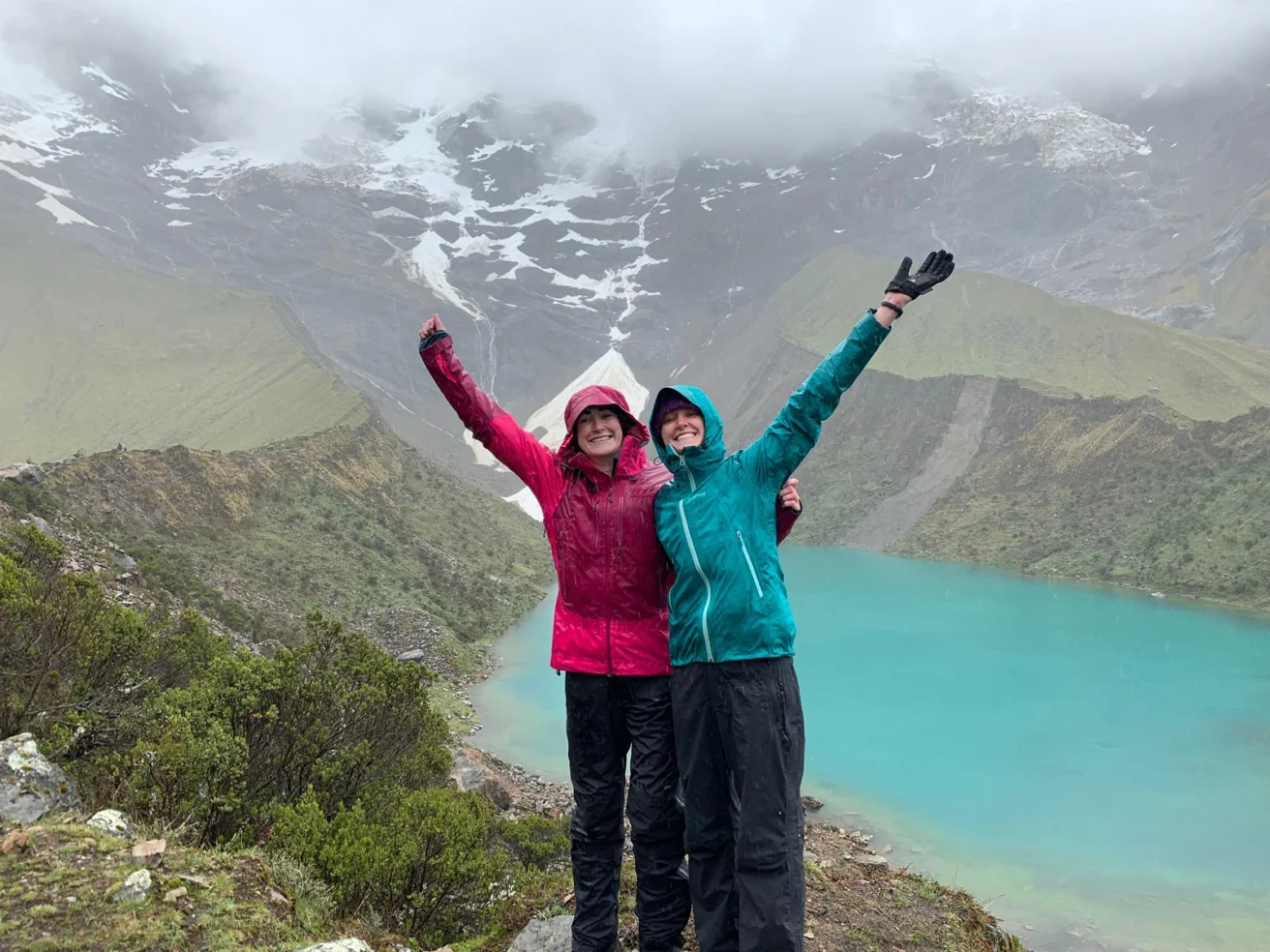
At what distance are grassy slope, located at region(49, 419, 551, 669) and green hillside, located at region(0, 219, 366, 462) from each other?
8997mm

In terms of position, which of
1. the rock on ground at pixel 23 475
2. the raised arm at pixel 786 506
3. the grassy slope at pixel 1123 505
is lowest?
the raised arm at pixel 786 506

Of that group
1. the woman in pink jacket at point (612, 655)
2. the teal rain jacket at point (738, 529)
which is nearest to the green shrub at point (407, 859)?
the woman in pink jacket at point (612, 655)

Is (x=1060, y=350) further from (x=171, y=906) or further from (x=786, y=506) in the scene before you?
(x=171, y=906)

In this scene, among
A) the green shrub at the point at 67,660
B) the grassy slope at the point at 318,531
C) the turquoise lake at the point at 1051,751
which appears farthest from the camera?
the grassy slope at the point at 318,531

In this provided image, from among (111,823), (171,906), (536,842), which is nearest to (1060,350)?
(536,842)

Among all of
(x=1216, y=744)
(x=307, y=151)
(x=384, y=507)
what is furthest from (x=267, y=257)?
(x=1216, y=744)

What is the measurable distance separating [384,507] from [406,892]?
35254 mm

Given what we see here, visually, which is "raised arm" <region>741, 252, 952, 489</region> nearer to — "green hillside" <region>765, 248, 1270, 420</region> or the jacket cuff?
the jacket cuff

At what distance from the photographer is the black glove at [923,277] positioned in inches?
133

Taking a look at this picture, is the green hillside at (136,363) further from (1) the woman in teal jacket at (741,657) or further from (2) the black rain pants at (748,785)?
(2) the black rain pants at (748,785)

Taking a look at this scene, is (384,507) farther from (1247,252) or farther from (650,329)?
(1247,252)

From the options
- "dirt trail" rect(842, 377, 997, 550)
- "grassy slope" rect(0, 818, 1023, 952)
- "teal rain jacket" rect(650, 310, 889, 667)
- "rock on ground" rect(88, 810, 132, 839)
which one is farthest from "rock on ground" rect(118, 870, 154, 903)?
"dirt trail" rect(842, 377, 997, 550)

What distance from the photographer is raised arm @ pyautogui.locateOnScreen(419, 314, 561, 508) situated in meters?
3.79

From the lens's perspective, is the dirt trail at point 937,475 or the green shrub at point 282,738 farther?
the dirt trail at point 937,475
